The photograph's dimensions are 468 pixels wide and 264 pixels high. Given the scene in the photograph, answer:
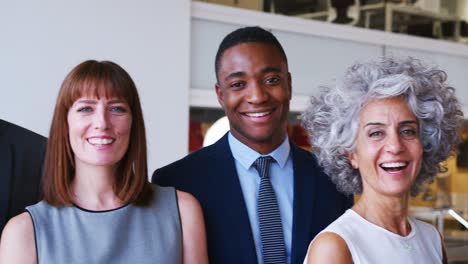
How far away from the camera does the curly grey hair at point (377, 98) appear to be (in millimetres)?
2107

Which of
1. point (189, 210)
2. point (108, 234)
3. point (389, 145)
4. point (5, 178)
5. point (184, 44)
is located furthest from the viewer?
point (184, 44)

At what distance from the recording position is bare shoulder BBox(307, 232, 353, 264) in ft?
6.29

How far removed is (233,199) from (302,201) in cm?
21

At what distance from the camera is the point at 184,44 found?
22.0ft

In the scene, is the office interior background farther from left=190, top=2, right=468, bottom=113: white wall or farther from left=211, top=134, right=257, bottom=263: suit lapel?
left=211, top=134, right=257, bottom=263: suit lapel

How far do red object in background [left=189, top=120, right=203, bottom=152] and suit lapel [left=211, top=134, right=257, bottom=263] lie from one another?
13.7 feet

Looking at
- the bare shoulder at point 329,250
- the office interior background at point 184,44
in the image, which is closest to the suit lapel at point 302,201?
the bare shoulder at point 329,250

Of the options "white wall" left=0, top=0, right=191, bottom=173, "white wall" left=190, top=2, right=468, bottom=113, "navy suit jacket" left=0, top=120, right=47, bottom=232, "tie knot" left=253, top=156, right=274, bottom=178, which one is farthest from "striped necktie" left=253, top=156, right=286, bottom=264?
"white wall" left=190, top=2, right=468, bottom=113

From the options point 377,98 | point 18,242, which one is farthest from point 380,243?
point 18,242

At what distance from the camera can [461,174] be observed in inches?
377

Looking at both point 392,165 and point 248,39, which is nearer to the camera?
point 392,165

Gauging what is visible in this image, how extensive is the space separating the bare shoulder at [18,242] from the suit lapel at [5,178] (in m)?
0.30

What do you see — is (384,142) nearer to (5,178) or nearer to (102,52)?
(5,178)

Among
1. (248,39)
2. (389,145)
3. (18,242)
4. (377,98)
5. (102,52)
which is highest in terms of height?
(102,52)
